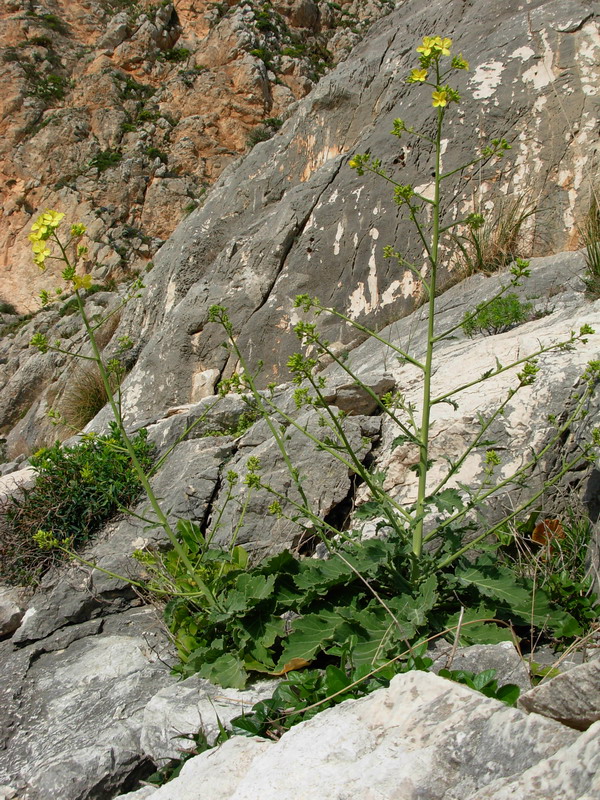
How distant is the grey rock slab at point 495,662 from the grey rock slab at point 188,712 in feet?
2.04

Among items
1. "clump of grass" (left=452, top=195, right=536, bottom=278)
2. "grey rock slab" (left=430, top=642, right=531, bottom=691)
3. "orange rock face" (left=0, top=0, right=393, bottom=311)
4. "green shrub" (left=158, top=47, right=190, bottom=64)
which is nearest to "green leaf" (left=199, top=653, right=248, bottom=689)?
"grey rock slab" (left=430, top=642, right=531, bottom=691)

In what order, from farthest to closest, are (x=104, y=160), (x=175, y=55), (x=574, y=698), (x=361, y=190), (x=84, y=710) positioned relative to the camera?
(x=175, y=55) < (x=104, y=160) < (x=361, y=190) < (x=84, y=710) < (x=574, y=698)

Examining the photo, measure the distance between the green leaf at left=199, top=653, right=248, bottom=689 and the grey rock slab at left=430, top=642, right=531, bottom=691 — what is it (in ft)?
2.10

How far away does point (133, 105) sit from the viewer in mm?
25797

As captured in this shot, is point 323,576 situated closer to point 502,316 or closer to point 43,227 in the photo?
point 43,227

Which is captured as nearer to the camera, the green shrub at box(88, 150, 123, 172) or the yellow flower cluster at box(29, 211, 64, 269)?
the yellow flower cluster at box(29, 211, 64, 269)

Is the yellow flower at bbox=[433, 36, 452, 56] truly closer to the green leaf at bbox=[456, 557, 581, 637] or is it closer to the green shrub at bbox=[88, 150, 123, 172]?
the green leaf at bbox=[456, 557, 581, 637]

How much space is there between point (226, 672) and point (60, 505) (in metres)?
2.35

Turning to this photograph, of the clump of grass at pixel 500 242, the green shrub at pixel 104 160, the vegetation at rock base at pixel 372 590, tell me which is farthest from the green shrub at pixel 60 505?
the green shrub at pixel 104 160

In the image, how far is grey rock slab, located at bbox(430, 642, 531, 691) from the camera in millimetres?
1751

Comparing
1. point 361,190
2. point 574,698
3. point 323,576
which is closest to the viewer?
point 574,698

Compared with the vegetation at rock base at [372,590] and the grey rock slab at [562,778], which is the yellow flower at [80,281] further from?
the grey rock slab at [562,778]

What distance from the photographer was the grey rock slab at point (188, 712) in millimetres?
1984

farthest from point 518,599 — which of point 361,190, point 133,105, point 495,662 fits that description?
point 133,105
